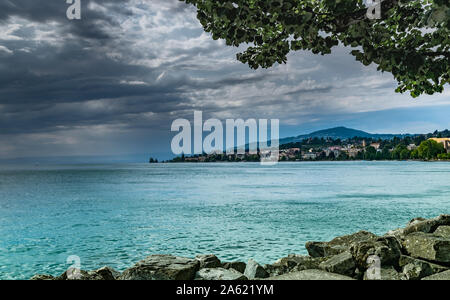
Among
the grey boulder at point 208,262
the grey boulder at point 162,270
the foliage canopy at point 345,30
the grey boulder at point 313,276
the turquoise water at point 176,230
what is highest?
the foliage canopy at point 345,30

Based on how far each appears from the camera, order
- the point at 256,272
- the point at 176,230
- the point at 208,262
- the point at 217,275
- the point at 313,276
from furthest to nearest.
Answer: the point at 176,230 → the point at 208,262 → the point at 256,272 → the point at 217,275 → the point at 313,276

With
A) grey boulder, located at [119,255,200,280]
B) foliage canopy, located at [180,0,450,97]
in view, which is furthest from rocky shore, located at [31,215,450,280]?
foliage canopy, located at [180,0,450,97]

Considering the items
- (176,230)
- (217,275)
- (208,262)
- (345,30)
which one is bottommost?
(176,230)

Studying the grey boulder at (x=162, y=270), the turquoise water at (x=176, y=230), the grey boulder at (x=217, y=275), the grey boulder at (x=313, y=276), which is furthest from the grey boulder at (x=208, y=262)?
the turquoise water at (x=176, y=230)

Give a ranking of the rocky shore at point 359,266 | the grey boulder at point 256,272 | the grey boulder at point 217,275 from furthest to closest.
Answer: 1. the grey boulder at point 256,272
2. the grey boulder at point 217,275
3. the rocky shore at point 359,266

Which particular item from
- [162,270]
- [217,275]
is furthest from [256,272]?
[162,270]

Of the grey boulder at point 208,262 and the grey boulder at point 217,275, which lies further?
the grey boulder at point 208,262

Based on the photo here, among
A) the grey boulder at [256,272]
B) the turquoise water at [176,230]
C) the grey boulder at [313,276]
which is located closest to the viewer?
the grey boulder at [313,276]

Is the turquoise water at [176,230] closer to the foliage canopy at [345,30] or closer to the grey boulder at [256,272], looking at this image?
the grey boulder at [256,272]

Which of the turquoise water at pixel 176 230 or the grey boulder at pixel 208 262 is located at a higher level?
the grey boulder at pixel 208 262

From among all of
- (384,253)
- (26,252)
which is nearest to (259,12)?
(384,253)

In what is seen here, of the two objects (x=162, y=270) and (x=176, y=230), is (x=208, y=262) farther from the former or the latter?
(x=176, y=230)

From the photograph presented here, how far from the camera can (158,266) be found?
24.9ft
